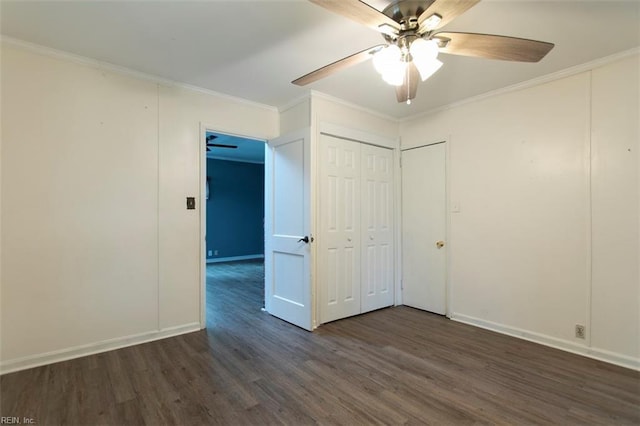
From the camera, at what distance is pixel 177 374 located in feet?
7.56

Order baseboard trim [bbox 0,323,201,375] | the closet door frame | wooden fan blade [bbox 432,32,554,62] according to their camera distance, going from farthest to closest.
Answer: the closet door frame → baseboard trim [bbox 0,323,201,375] → wooden fan blade [bbox 432,32,554,62]

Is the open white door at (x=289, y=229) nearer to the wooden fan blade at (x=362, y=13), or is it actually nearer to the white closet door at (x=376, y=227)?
the white closet door at (x=376, y=227)

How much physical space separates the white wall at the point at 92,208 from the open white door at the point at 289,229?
0.84 meters

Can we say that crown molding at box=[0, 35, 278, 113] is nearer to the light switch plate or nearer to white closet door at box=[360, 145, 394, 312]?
the light switch plate

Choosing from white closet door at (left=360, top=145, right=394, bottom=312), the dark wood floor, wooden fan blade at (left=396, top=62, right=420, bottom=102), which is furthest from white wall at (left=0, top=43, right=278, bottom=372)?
wooden fan blade at (left=396, top=62, right=420, bottom=102)

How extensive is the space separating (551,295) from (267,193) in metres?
3.12

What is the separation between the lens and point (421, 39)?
1.66 meters

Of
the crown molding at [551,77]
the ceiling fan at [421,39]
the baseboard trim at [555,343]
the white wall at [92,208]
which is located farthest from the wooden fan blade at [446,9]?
the baseboard trim at [555,343]

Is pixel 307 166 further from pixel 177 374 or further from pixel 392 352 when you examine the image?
pixel 177 374

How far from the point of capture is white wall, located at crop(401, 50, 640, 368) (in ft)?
8.06

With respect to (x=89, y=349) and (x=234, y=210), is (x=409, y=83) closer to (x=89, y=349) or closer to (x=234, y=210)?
(x=89, y=349)

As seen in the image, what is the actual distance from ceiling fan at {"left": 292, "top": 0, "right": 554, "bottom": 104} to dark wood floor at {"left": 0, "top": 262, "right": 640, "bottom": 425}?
6.82ft

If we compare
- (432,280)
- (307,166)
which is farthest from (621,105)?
(307,166)

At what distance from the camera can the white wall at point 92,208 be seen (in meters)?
2.34
